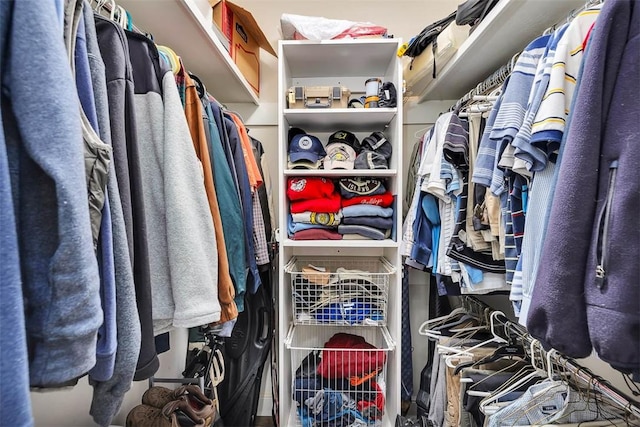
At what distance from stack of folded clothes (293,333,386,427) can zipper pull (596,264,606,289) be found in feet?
3.46

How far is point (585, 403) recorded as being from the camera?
0.87m

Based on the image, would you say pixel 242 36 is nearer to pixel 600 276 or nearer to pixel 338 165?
pixel 338 165

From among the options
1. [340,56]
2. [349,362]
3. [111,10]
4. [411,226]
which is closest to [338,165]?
[411,226]

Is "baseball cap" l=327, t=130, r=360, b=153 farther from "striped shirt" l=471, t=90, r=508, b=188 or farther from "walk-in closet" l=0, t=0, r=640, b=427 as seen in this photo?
"striped shirt" l=471, t=90, r=508, b=188

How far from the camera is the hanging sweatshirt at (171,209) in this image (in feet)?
2.31

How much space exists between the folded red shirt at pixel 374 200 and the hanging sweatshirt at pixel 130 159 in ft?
3.26

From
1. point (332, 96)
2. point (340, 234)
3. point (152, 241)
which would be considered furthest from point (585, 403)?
point (332, 96)

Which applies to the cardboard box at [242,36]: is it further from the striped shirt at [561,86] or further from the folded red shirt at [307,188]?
the striped shirt at [561,86]

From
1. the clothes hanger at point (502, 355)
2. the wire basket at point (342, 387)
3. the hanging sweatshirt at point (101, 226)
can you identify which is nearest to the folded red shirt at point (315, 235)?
the wire basket at point (342, 387)

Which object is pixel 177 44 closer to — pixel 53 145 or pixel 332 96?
pixel 332 96

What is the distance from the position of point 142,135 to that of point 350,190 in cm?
94

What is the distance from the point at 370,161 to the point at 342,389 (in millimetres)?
986

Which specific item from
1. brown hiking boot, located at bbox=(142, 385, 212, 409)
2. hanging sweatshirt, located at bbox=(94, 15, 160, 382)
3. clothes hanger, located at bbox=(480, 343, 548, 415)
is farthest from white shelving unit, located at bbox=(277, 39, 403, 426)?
hanging sweatshirt, located at bbox=(94, 15, 160, 382)

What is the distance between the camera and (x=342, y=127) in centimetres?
172
